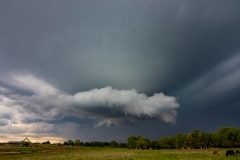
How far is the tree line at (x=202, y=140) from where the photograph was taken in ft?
479

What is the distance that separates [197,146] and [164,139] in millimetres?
35260

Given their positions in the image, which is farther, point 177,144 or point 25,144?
point 177,144

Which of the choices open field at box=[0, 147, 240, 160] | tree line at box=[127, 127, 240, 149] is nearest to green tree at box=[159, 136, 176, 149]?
tree line at box=[127, 127, 240, 149]

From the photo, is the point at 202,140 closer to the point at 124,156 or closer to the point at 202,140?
the point at 202,140

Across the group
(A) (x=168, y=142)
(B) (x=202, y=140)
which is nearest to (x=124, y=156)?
(B) (x=202, y=140)

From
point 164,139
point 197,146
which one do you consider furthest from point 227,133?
point 164,139

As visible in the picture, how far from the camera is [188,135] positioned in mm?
168250

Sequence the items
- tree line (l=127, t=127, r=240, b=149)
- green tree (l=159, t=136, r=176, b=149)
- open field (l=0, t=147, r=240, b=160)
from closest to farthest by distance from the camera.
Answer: open field (l=0, t=147, r=240, b=160) < tree line (l=127, t=127, r=240, b=149) < green tree (l=159, t=136, r=176, b=149)

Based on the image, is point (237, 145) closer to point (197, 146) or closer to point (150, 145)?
point (197, 146)

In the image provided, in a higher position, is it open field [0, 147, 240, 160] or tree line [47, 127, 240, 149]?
tree line [47, 127, 240, 149]

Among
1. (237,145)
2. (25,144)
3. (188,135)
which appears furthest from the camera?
(188,135)

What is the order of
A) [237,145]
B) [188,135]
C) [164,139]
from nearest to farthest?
[237,145]
[188,135]
[164,139]

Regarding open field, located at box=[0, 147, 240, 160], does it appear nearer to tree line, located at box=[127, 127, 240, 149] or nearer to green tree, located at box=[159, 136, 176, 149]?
tree line, located at box=[127, 127, 240, 149]

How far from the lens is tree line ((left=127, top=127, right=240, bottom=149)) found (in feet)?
479
